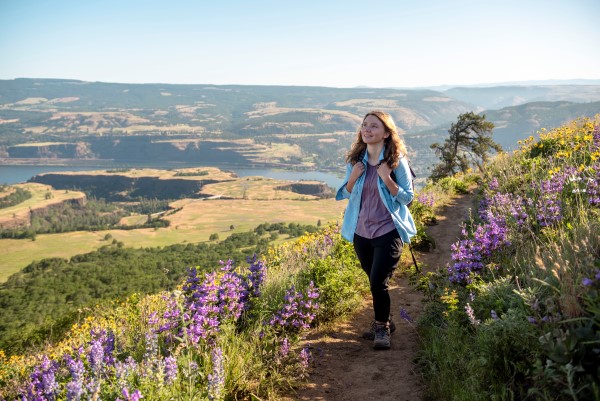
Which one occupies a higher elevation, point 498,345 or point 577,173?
point 577,173

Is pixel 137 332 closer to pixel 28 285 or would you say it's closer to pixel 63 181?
pixel 28 285

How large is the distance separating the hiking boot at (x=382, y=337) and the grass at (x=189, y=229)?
65356 millimetres

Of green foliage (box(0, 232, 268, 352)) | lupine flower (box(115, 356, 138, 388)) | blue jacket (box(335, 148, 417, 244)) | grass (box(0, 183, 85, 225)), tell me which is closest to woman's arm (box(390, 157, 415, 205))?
blue jacket (box(335, 148, 417, 244))

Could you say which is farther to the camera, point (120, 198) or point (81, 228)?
point (120, 198)

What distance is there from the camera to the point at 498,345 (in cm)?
281

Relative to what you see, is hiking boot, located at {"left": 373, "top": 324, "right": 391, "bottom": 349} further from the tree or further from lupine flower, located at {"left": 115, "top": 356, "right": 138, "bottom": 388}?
the tree

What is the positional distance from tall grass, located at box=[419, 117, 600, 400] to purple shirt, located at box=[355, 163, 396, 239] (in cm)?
83

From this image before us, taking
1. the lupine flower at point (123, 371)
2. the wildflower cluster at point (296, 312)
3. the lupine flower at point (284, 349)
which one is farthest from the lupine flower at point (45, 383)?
the wildflower cluster at point (296, 312)

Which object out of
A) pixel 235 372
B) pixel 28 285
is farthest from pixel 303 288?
pixel 28 285

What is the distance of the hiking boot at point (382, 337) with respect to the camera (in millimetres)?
4449

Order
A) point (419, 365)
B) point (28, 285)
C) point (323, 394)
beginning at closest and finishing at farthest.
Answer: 1. point (323, 394)
2. point (419, 365)
3. point (28, 285)

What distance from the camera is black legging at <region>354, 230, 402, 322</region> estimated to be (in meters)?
4.25

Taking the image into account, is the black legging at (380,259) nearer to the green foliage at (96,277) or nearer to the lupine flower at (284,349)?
the lupine flower at (284,349)

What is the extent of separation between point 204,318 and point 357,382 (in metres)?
1.60
